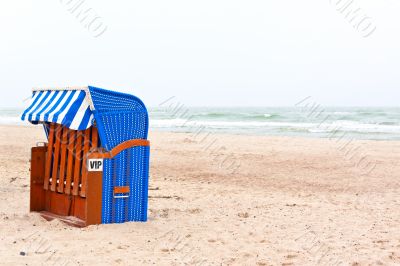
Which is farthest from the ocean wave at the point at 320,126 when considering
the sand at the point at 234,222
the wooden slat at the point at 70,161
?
the wooden slat at the point at 70,161

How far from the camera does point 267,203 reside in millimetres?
8211

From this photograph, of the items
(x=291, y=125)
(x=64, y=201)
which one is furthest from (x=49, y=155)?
(x=291, y=125)

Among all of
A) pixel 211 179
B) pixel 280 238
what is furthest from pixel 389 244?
pixel 211 179

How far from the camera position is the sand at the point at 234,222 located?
202 inches

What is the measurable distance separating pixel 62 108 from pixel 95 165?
3.05 ft

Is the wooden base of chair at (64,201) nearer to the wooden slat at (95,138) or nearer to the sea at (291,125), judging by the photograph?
the wooden slat at (95,138)

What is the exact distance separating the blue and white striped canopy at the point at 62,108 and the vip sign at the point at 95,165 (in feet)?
Result: 1.29

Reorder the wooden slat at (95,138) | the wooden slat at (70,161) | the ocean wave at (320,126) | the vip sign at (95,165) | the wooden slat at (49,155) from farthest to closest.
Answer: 1. the ocean wave at (320,126)
2. the wooden slat at (49,155)
3. the wooden slat at (70,161)
4. the wooden slat at (95,138)
5. the vip sign at (95,165)

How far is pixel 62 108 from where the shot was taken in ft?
20.7

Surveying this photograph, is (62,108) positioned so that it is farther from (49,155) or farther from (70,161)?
(49,155)

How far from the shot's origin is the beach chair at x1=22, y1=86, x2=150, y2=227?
5.95 m

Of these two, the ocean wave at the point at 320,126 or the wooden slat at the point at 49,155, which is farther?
the ocean wave at the point at 320,126

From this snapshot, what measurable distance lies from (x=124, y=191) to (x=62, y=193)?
103cm

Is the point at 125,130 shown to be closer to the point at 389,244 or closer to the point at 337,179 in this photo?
the point at 389,244
